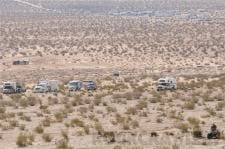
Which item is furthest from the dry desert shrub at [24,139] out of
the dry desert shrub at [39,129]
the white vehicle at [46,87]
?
the white vehicle at [46,87]

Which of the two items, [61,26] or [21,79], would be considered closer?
[21,79]

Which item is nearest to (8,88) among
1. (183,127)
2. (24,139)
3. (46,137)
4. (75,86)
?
(75,86)

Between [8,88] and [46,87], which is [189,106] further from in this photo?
[8,88]

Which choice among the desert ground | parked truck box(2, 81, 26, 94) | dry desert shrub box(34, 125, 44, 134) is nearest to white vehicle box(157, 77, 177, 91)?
the desert ground

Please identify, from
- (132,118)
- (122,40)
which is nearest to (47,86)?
(132,118)

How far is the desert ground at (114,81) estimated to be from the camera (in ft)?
113

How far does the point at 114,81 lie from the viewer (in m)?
71.2

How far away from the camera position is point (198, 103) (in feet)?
160

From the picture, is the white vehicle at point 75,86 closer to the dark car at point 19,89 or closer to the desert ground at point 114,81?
the desert ground at point 114,81

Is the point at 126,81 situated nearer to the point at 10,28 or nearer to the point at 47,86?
the point at 47,86

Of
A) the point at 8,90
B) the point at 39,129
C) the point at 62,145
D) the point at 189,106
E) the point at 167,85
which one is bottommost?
the point at 8,90

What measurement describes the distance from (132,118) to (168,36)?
288ft

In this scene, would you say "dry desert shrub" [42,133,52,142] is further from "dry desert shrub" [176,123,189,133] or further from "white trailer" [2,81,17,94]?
"white trailer" [2,81,17,94]

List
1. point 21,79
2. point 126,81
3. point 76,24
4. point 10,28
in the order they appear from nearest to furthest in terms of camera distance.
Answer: point 126,81 < point 21,79 < point 10,28 < point 76,24
